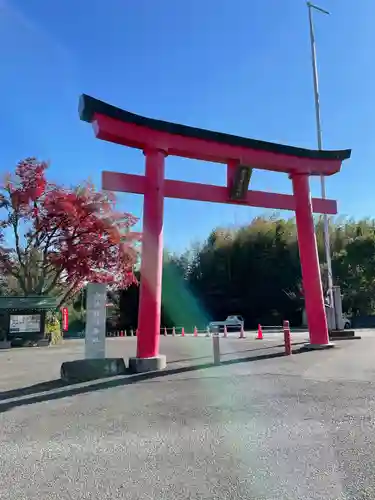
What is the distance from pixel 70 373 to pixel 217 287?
36.0 meters

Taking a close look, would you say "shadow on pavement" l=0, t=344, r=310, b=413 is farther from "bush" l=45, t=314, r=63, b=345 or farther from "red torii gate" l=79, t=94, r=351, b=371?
"bush" l=45, t=314, r=63, b=345

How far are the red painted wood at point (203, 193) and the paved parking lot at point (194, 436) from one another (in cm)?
439

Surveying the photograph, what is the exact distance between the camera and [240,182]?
40.3ft

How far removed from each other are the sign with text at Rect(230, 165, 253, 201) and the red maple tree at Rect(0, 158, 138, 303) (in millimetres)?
11084

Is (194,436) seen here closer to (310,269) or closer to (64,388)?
(64,388)

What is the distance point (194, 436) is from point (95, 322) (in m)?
5.15

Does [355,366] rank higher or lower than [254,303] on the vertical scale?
lower

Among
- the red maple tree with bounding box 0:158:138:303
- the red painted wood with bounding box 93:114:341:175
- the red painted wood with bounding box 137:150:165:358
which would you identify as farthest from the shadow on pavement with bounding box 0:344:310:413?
the red maple tree with bounding box 0:158:138:303

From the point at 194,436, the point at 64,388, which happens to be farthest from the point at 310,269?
the point at 194,436

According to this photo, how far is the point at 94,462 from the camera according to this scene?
4.41 metres

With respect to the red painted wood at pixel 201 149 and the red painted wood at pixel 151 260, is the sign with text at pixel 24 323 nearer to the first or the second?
the red painted wood at pixel 151 260

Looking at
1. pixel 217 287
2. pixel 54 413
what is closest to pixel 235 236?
pixel 217 287

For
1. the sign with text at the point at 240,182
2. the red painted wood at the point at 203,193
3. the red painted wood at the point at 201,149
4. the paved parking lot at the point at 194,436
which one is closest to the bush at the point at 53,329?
the paved parking lot at the point at 194,436

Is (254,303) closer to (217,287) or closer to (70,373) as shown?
(217,287)
